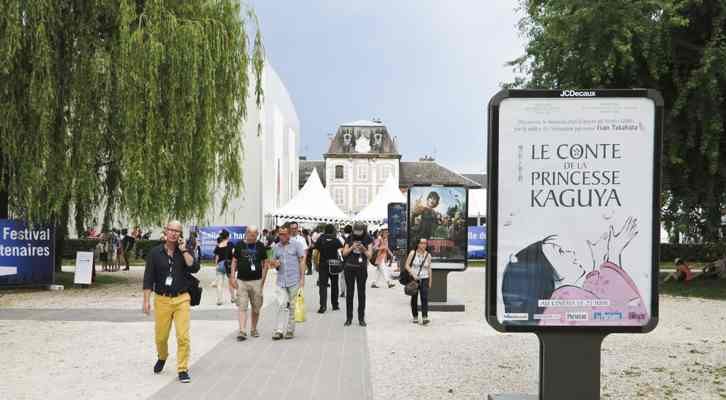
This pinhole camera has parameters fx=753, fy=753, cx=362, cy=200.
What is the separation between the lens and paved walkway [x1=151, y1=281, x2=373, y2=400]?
7.55 metres

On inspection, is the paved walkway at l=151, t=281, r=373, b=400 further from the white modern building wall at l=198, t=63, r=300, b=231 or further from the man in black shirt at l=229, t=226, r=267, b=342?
the white modern building wall at l=198, t=63, r=300, b=231

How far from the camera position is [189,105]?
19.5m

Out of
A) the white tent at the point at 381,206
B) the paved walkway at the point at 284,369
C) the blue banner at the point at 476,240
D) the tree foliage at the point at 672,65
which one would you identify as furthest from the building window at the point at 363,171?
the paved walkway at the point at 284,369

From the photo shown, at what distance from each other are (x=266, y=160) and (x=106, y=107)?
2963 cm

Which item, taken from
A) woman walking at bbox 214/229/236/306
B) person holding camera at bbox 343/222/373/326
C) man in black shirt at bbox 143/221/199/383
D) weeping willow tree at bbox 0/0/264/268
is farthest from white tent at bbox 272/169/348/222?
man in black shirt at bbox 143/221/199/383

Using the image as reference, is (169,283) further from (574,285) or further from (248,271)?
(574,285)

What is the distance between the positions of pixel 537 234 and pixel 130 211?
1485 cm

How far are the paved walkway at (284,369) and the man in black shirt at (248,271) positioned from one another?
53 centimetres

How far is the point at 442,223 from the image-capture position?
1647cm

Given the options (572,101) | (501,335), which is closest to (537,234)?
(572,101)

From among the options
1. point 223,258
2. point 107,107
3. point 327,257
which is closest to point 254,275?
point 223,258

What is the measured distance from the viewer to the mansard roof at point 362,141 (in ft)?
320

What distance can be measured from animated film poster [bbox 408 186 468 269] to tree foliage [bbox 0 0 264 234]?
20.6 ft

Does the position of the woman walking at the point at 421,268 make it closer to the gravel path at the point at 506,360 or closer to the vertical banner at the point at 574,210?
the gravel path at the point at 506,360
